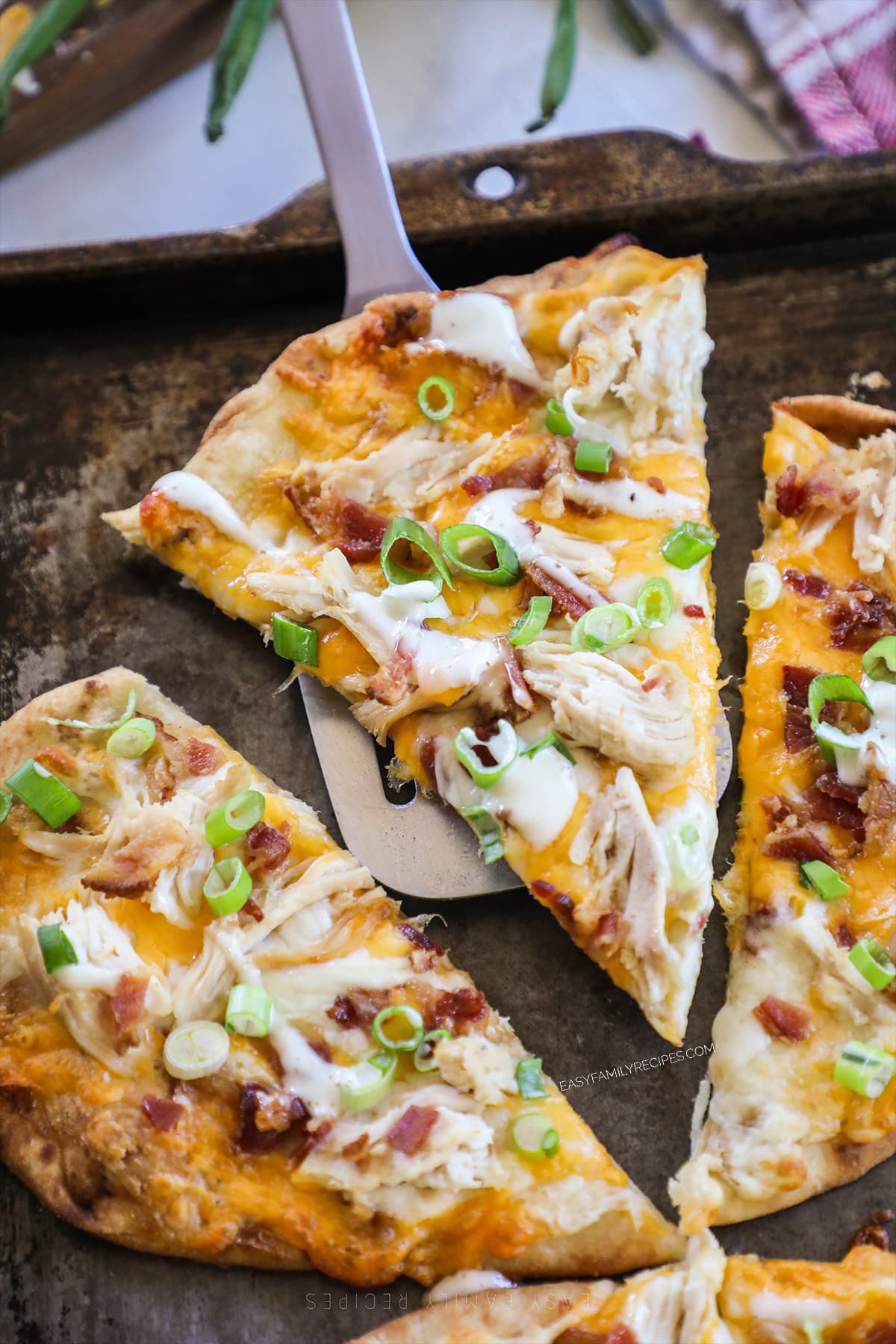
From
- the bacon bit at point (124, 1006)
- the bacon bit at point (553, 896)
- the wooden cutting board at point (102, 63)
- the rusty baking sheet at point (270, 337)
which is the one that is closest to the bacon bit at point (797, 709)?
the rusty baking sheet at point (270, 337)

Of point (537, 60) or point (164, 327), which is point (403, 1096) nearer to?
→ point (164, 327)

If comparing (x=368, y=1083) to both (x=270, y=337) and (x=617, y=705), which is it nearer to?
(x=617, y=705)

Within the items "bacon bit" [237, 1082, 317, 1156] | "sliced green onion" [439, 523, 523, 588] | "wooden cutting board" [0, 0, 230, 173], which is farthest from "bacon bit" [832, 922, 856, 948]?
"wooden cutting board" [0, 0, 230, 173]

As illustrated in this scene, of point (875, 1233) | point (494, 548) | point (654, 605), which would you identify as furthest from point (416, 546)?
point (875, 1233)

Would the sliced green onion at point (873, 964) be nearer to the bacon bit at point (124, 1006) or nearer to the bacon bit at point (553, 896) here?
the bacon bit at point (553, 896)

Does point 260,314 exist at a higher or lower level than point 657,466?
higher

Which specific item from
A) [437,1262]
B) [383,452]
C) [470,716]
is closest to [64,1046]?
[437,1262]

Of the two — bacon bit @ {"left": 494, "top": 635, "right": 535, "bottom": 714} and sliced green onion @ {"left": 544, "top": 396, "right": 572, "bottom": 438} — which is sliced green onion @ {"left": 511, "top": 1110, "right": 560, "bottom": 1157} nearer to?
bacon bit @ {"left": 494, "top": 635, "right": 535, "bottom": 714}
